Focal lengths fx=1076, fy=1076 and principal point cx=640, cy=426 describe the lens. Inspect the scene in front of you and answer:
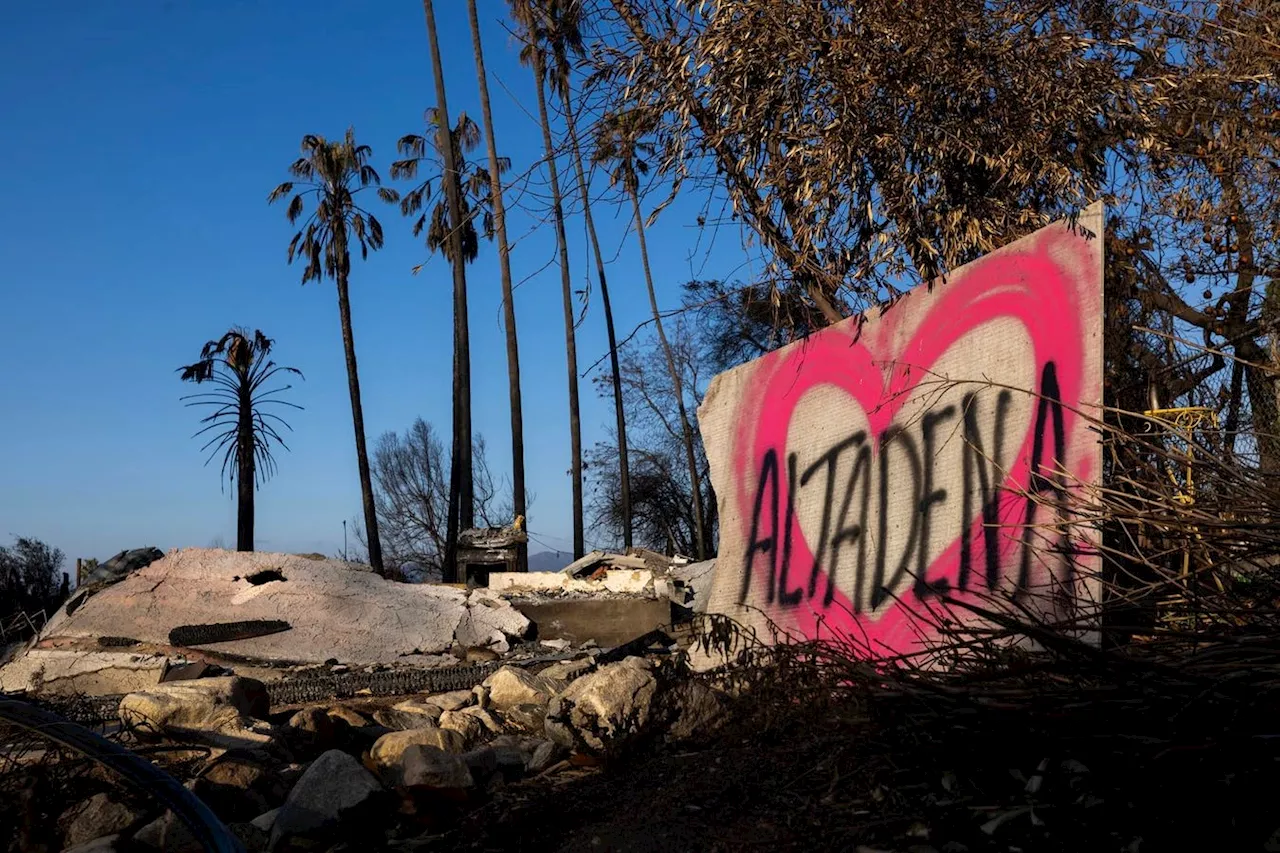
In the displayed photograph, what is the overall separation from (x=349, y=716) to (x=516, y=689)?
0.98 meters

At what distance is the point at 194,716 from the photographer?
18.4ft

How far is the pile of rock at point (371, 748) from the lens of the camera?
12.5 ft

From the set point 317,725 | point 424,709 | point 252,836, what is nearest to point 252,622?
point 424,709

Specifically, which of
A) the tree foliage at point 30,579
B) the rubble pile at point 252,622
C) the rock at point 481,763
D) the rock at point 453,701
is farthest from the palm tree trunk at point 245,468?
the rock at point 481,763

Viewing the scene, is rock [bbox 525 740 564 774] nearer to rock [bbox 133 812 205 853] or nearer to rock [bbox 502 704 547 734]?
rock [bbox 502 704 547 734]

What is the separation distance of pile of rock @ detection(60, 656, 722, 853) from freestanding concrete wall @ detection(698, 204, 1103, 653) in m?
1.04

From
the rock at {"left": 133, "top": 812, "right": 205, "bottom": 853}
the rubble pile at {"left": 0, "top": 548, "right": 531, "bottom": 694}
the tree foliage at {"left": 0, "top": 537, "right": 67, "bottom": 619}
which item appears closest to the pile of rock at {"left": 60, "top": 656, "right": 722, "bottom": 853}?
the rock at {"left": 133, "top": 812, "right": 205, "bottom": 853}

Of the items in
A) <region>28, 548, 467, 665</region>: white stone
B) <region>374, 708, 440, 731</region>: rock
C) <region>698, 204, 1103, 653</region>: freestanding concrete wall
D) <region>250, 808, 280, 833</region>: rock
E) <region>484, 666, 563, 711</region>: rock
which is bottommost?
<region>250, 808, 280, 833</region>: rock

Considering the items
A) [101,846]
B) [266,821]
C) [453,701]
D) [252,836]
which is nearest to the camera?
[101,846]

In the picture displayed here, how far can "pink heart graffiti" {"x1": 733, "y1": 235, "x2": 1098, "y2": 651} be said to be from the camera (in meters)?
4.27

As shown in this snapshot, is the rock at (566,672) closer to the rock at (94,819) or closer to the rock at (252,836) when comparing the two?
the rock at (252,836)

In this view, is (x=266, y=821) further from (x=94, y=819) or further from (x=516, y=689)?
(x=516, y=689)

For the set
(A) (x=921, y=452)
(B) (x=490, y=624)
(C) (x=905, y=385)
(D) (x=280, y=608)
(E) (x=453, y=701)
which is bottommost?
(E) (x=453, y=701)

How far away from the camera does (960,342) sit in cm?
482
